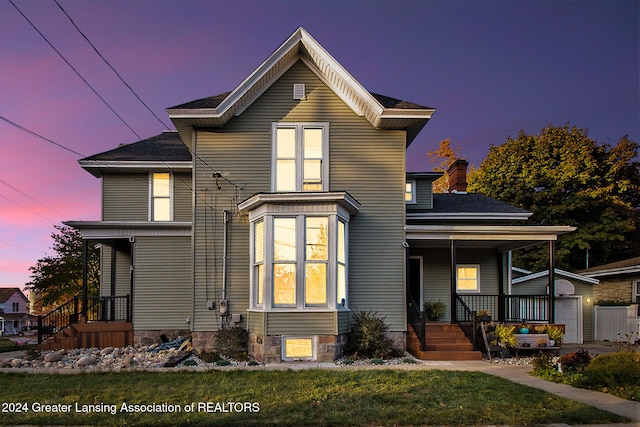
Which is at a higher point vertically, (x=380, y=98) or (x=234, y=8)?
(x=234, y=8)

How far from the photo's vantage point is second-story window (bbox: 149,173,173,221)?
16.4 meters

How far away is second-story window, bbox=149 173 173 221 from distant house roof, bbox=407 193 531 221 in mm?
8005

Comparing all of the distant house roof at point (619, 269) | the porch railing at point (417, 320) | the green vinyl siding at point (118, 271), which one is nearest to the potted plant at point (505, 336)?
the porch railing at point (417, 320)

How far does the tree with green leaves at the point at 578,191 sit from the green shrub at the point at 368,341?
2019 centimetres

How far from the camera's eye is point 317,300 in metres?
12.2

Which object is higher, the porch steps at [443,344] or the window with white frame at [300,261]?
the window with white frame at [300,261]

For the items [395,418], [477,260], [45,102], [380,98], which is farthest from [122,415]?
[477,260]

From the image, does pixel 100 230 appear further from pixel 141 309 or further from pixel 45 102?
pixel 45 102

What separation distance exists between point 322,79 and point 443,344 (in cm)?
790

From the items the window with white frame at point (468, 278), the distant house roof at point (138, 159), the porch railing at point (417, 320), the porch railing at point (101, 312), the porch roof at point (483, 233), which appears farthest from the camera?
the window with white frame at point (468, 278)

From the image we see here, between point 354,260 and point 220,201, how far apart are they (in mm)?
4056

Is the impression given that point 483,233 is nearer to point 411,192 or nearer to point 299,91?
point 411,192

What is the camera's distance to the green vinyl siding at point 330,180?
1350cm

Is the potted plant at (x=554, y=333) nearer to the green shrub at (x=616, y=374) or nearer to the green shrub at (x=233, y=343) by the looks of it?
the green shrub at (x=616, y=374)
